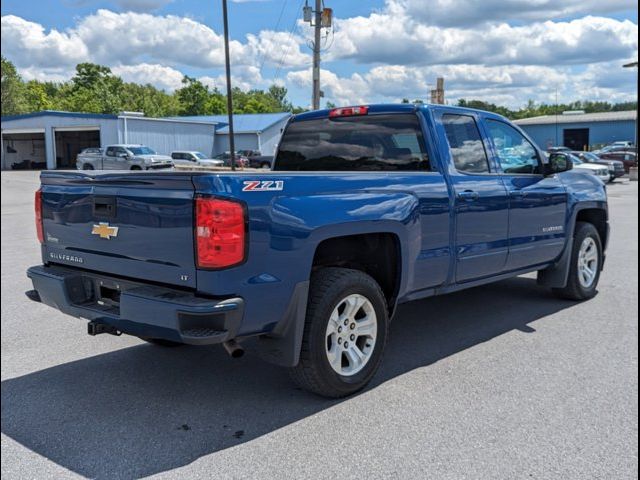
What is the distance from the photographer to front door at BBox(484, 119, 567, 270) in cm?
555

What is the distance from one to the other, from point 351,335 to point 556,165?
310 centimetres

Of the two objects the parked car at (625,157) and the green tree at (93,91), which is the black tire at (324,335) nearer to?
the green tree at (93,91)

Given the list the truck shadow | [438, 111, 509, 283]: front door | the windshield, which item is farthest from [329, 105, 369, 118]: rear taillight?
the windshield

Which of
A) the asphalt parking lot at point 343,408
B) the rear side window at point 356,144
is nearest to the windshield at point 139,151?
the asphalt parking lot at point 343,408

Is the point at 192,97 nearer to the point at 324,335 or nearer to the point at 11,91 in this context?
the point at 11,91

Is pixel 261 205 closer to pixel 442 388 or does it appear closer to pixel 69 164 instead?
pixel 442 388

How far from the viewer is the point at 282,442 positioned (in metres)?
3.45

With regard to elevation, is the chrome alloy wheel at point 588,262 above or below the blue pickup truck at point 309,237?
below

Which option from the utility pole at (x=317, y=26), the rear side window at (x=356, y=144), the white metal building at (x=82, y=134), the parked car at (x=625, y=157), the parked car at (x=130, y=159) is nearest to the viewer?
the rear side window at (x=356, y=144)

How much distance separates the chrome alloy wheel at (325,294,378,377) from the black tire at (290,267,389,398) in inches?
1.5

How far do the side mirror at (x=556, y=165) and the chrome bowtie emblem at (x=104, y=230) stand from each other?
4152 mm

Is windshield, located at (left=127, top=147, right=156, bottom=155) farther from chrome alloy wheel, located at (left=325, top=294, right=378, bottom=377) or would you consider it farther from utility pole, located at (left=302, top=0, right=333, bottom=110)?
chrome alloy wheel, located at (left=325, top=294, right=378, bottom=377)

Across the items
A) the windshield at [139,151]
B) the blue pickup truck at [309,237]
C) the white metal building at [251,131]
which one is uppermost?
the white metal building at [251,131]

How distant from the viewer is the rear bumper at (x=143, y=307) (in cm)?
326
